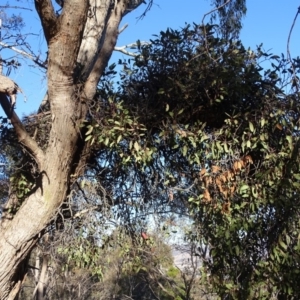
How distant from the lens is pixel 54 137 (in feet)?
13.8

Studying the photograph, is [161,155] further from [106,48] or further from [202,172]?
[106,48]

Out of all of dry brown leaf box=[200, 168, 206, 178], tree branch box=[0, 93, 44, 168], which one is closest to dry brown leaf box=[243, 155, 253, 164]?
dry brown leaf box=[200, 168, 206, 178]

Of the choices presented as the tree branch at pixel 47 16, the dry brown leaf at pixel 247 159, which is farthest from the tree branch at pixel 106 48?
the dry brown leaf at pixel 247 159

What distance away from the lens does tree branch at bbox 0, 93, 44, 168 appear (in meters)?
3.99

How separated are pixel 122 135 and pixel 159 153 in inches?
19.3

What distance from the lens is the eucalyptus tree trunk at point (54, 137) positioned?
398cm

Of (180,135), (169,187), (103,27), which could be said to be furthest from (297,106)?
(103,27)

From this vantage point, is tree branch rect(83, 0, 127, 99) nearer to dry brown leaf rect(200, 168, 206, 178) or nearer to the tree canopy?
the tree canopy

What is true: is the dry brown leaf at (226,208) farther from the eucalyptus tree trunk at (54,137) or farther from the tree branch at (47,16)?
the tree branch at (47,16)

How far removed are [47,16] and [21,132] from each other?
2.88 feet

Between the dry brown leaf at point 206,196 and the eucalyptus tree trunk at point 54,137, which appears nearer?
the eucalyptus tree trunk at point 54,137

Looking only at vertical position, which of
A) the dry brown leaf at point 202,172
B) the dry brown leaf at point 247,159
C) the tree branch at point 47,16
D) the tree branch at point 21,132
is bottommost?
the tree branch at point 21,132

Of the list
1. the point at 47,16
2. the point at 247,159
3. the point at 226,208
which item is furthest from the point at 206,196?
the point at 47,16

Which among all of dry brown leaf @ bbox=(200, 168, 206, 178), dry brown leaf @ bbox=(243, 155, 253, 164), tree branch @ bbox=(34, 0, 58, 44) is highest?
tree branch @ bbox=(34, 0, 58, 44)
